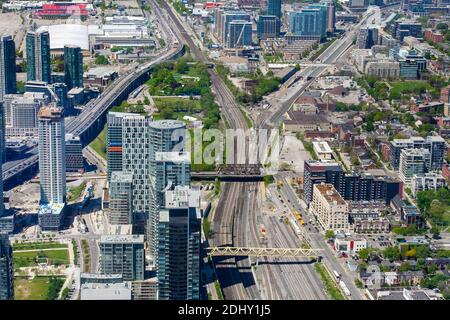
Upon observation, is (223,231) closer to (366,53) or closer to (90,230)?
(90,230)

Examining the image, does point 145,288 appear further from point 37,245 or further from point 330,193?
point 330,193

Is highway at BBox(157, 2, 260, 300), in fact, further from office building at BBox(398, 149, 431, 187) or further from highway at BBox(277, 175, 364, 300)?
office building at BBox(398, 149, 431, 187)

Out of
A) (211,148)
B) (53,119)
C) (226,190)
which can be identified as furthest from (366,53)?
(53,119)

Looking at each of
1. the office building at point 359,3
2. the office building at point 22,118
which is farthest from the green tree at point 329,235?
the office building at point 359,3

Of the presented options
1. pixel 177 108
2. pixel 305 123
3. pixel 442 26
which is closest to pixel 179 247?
pixel 305 123

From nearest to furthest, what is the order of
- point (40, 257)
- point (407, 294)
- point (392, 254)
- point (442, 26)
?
point (407, 294)
point (40, 257)
point (392, 254)
point (442, 26)

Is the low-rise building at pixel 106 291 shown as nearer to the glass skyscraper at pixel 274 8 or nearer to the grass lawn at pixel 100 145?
the grass lawn at pixel 100 145
